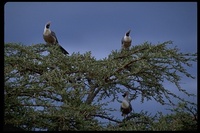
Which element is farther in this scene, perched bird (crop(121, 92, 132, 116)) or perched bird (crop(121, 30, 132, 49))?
perched bird (crop(121, 30, 132, 49))

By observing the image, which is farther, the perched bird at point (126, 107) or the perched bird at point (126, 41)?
the perched bird at point (126, 41)

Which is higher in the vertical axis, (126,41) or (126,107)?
(126,41)

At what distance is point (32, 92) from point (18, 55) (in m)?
1.65

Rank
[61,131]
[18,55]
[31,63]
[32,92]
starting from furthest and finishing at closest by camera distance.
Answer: [18,55] → [31,63] → [32,92] → [61,131]

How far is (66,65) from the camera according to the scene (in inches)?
270

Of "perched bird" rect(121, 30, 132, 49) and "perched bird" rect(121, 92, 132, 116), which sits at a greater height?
"perched bird" rect(121, 30, 132, 49)

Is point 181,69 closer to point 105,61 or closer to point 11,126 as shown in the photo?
point 105,61

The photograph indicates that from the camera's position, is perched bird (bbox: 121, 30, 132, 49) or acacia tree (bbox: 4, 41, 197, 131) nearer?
acacia tree (bbox: 4, 41, 197, 131)

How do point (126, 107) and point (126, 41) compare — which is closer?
point (126, 107)

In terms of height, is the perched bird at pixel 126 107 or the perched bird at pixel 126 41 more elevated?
the perched bird at pixel 126 41

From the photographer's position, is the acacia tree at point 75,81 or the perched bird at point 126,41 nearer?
the acacia tree at point 75,81

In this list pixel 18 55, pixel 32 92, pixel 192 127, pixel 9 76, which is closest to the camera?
pixel 192 127
